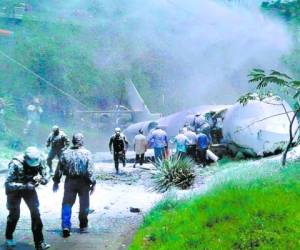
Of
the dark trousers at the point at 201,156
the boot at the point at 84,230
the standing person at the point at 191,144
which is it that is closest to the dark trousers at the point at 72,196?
the boot at the point at 84,230

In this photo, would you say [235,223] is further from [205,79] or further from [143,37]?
[143,37]

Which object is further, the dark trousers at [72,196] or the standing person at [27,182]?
the dark trousers at [72,196]

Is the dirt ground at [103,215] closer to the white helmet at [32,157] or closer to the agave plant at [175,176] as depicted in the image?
the agave plant at [175,176]

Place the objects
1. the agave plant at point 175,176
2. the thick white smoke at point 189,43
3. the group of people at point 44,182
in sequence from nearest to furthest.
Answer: the group of people at point 44,182
the agave plant at point 175,176
the thick white smoke at point 189,43

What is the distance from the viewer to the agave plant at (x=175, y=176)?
12320 millimetres

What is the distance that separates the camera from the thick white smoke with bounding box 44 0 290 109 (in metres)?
34.2

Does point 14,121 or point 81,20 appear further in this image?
point 81,20

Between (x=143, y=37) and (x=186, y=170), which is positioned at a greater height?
(x=143, y=37)

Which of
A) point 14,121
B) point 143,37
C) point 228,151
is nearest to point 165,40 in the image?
point 143,37

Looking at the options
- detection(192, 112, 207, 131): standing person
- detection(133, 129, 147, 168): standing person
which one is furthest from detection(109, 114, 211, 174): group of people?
detection(192, 112, 207, 131): standing person

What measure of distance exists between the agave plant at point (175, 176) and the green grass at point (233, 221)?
3.99 metres

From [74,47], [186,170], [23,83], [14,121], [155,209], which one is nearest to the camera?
[155,209]

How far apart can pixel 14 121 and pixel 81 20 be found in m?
19.0

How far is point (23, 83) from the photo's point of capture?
37094 mm
